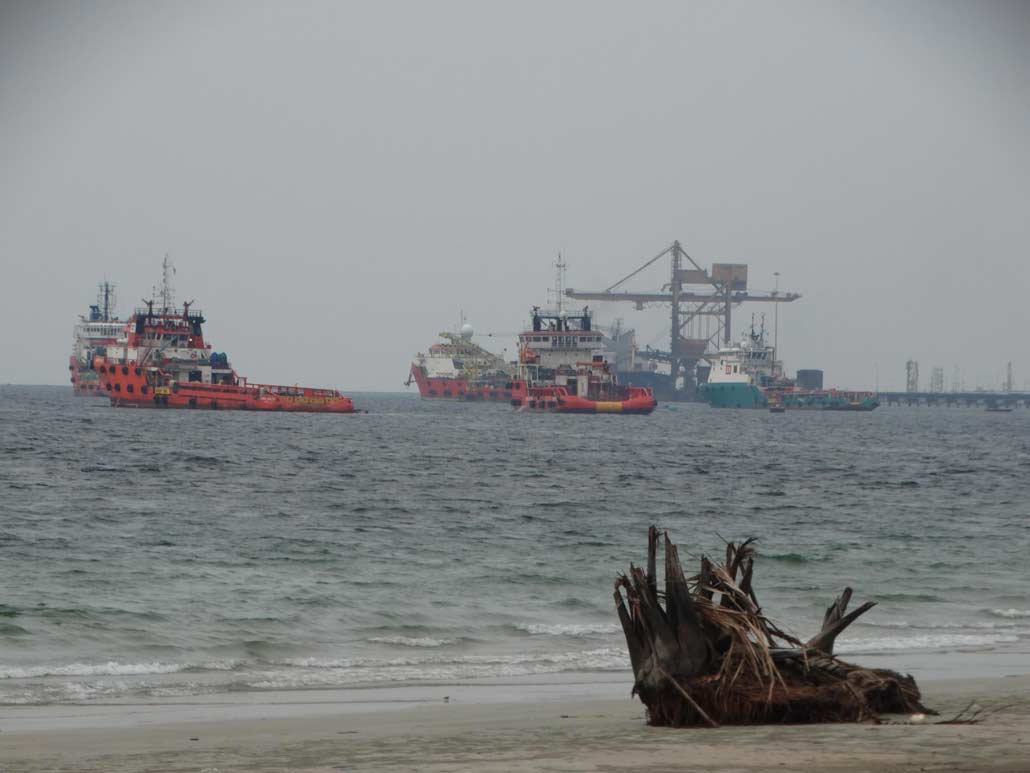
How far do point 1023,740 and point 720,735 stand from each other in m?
1.82

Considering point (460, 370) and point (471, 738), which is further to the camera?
point (460, 370)

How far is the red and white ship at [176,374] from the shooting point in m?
104

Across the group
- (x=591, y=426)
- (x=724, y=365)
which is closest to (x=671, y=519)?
(x=591, y=426)

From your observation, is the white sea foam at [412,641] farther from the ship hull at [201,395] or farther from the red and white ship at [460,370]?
the red and white ship at [460,370]

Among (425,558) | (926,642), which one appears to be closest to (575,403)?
(425,558)

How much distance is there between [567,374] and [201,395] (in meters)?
34.7

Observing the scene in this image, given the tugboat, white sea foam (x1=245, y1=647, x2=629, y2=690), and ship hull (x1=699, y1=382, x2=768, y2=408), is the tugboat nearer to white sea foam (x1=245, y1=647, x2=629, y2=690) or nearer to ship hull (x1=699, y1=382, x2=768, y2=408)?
ship hull (x1=699, y1=382, x2=768, y2=408)

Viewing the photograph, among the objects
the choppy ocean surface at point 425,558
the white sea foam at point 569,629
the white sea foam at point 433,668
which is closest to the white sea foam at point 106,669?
the choppy ocean surface at point 425,558

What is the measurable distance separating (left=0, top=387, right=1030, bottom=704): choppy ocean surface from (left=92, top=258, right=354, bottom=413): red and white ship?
47.5m

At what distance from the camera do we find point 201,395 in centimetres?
10494

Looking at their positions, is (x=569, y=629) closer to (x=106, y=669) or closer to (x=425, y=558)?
(x=106, y=669)

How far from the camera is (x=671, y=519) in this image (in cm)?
3103

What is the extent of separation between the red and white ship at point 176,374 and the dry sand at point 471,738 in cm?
9490

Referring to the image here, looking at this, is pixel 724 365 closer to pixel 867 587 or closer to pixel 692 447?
pixel 692 447
